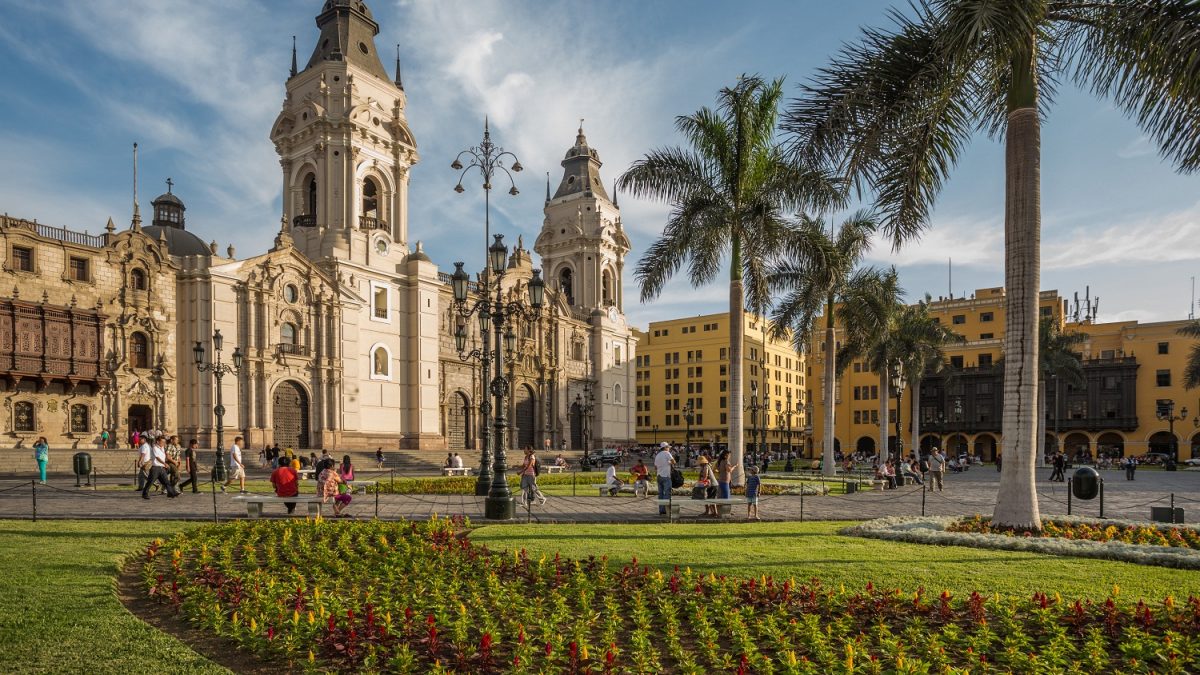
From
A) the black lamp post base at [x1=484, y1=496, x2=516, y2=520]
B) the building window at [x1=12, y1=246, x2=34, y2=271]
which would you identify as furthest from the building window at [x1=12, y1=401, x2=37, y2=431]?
the black lamp post base at [x1=484, y1=496, x2=516, y2=520]

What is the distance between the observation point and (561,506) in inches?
737

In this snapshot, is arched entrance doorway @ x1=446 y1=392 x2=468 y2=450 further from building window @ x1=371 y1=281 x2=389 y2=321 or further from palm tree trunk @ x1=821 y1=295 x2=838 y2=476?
palm tree trunk @ x1=821 y1=295 x2=838 y2=476

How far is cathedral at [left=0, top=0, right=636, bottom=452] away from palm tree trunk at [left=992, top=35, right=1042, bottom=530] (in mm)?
21039

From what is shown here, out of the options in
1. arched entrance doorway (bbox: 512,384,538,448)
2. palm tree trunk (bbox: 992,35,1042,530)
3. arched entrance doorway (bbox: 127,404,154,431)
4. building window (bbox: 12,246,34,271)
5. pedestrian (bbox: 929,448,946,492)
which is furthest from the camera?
arched entrance doorway (bbox: 512,384,538,448)

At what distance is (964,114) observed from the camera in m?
13.5

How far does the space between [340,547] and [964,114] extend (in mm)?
12166

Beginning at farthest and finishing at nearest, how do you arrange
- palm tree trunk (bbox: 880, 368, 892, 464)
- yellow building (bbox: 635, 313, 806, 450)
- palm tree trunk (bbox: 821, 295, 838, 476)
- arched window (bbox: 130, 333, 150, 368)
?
yellow building (bbox: 635, 313, 806, 450)
palm tree trunk (bbox: 880, 368, 892, 464)
arched window (bbox: 130, 333, 150, 368)
palm tree trunk (bbox: 821, 295, 838, 476)

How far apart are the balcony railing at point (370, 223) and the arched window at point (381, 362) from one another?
744 cm

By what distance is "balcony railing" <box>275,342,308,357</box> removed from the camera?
141 feet

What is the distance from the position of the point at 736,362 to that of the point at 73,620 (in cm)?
1603

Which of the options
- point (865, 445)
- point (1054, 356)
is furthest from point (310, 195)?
point (865, 445)

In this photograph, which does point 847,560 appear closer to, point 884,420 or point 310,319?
A: point 884,420

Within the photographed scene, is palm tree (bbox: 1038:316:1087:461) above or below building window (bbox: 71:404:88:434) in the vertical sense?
above

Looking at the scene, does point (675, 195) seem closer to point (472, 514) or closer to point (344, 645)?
point (472, 514)
